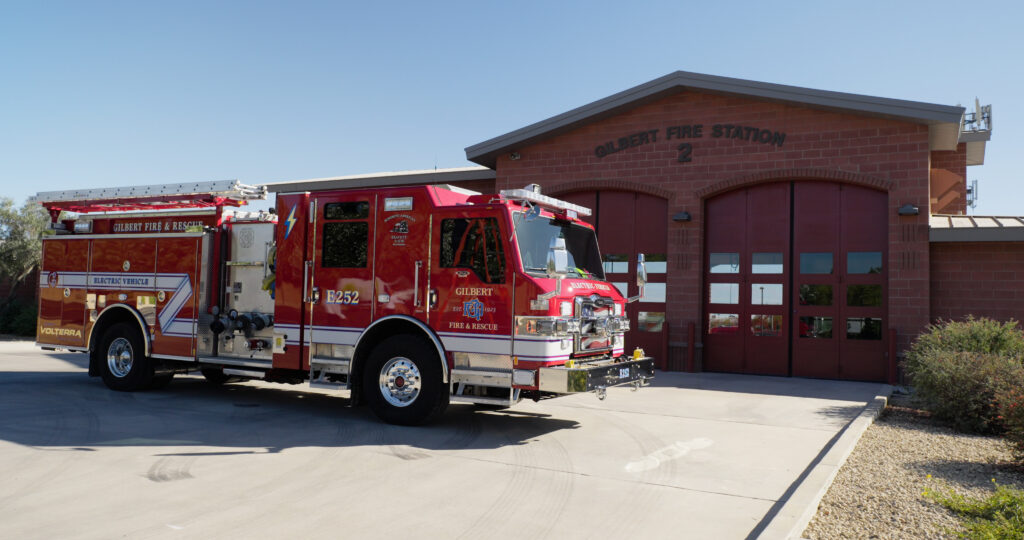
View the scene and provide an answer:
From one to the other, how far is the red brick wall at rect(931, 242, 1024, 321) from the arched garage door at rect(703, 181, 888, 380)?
1.01 m

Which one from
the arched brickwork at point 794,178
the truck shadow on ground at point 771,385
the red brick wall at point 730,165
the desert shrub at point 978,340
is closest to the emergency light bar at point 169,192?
the truck shadow on ground at point 771,385

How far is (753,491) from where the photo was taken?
5.78 meters

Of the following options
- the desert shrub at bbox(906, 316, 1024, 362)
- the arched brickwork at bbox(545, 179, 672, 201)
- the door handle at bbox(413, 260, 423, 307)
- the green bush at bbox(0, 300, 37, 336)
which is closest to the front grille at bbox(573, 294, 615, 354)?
the door handle at bbox(413, 260, 423, 307)

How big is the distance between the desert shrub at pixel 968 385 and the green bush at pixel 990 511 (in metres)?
3.30

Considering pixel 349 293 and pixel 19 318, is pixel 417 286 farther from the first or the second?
pixel 19 318

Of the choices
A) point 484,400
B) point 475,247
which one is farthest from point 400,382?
point 475,247

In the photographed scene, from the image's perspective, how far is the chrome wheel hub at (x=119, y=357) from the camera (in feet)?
35.0

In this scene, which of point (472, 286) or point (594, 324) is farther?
point (594, 324)

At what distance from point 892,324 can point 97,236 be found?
14123 mm

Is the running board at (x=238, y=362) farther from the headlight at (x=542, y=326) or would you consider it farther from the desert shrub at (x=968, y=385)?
the desert shrub at (x=968, y=385)

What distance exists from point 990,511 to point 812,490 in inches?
46.6

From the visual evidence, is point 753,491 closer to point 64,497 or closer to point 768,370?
point 64,497

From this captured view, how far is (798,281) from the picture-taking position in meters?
14.6

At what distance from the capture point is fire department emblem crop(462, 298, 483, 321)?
7.76m
